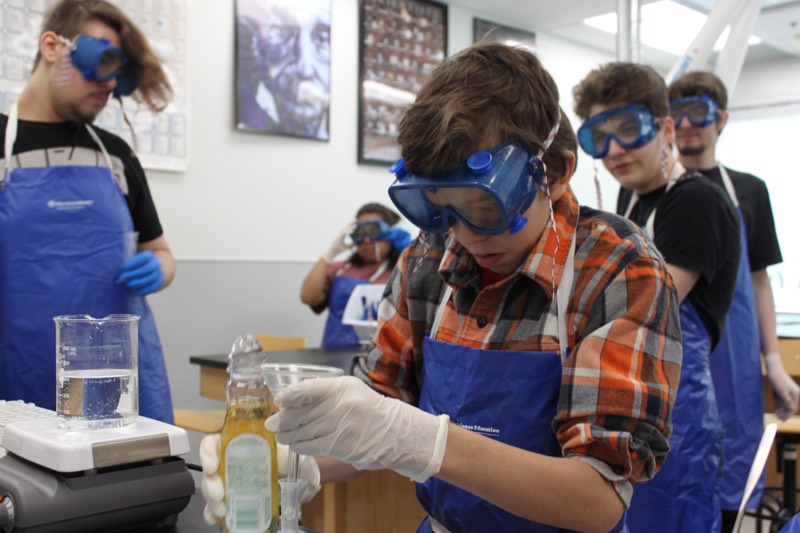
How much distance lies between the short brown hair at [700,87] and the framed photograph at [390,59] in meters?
2.47

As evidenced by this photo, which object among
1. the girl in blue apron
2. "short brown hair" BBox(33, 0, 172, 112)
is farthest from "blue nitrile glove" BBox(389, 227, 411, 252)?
"short brown hair" BBox(33, 0, 172, 112)

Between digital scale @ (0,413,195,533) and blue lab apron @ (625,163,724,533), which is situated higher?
digital scale @ (0,413,195,533)

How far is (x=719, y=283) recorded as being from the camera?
192 centimetres

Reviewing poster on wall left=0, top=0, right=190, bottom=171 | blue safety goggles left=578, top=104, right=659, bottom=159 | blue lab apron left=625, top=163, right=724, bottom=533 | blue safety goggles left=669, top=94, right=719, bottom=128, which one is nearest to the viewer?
blue lab apron left=625, top=163, right=724, bottom=533

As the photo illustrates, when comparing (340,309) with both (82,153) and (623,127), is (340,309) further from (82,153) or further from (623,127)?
(623,127)

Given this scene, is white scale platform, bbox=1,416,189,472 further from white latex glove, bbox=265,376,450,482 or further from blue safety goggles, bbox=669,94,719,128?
blue safety goggles, bbox=669,94,719,128

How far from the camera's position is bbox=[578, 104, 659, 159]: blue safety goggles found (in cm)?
200

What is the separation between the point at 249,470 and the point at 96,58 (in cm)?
146

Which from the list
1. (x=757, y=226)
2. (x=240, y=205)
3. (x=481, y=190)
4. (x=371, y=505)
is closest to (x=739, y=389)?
(x=757, y=226)

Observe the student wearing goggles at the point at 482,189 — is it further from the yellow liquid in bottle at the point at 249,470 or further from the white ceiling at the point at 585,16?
the white ceiling at the point at 585,16

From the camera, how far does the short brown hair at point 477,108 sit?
1.04m

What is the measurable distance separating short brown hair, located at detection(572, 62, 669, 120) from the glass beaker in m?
1.45

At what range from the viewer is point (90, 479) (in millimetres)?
945

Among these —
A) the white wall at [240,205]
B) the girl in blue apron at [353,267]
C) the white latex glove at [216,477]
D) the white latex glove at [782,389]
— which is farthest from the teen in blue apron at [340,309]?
the white latex glove at [216,477]
